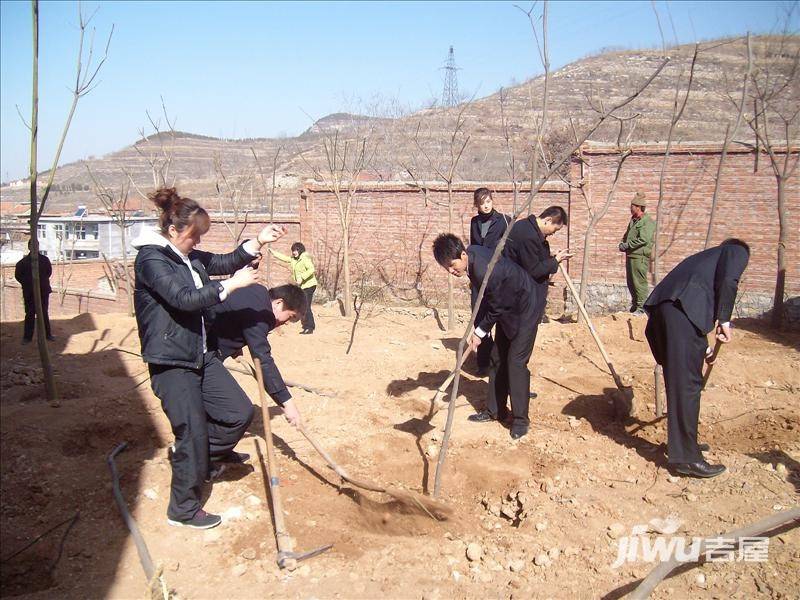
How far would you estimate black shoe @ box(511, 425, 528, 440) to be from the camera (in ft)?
14.7

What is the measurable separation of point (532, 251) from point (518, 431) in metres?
1.53

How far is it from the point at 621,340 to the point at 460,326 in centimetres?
310

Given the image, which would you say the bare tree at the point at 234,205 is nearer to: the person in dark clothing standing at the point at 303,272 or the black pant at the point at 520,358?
the person in dark clothing standing at the point at 303,272

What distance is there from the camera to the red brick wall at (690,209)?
9.84 m

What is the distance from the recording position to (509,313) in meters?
4.39

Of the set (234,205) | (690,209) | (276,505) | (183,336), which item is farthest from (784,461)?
(234,205)

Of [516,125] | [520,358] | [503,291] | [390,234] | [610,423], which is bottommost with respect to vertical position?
[610,423]

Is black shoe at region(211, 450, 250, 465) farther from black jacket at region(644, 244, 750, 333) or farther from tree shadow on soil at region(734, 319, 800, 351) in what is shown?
tree shadow on soil at region(734, 319, 800, 351)

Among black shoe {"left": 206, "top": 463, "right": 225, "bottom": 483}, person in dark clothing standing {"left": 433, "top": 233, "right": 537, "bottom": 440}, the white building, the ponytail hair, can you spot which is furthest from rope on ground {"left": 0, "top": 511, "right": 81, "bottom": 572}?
the white building

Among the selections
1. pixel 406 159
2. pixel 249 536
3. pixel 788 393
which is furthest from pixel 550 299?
pixel 406 159

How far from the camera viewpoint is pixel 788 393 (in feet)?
17.1

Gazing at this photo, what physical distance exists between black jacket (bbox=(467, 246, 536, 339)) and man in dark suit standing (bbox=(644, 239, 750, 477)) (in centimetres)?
98

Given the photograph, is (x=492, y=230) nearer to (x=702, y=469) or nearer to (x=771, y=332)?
(x=702, y=469)

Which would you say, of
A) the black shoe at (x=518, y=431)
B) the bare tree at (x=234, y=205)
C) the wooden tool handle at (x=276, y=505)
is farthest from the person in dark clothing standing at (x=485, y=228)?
the bare tree at (x=234, y=205)
